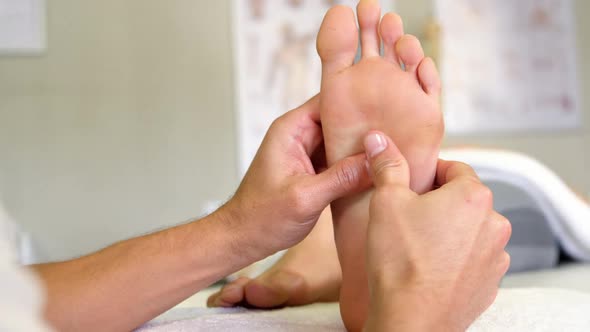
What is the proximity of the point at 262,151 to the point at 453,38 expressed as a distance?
7.77 feet

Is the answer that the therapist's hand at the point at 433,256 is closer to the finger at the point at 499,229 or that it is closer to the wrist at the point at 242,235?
the finger at the point at 499,229

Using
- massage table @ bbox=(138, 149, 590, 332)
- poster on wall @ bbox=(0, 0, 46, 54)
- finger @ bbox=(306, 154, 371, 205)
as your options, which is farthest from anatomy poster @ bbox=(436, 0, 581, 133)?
finger @ bbox=(306, 154, 371, 205)

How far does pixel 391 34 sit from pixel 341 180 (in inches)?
8.4

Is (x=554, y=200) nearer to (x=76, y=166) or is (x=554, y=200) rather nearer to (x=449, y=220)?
(x=449, y=220)

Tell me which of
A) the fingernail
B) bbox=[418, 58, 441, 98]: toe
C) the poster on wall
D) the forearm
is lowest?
the forearm

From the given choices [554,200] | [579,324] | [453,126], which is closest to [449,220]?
[579,324]

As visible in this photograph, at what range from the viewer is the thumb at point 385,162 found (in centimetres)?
61

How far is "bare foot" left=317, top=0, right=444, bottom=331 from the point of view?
701mm

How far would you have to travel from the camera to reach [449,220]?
557 mm

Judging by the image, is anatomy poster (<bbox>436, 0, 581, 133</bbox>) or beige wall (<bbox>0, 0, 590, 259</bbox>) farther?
anatomy poster (<bbox>436, 0, 581, 133</bbox>)

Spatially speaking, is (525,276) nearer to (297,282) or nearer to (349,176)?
(297,282)

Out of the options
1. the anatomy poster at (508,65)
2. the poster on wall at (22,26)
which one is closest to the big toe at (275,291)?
the poster on wall at (22,26)

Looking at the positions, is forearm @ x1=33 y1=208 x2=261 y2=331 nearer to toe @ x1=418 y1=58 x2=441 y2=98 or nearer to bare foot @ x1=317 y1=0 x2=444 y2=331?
bare foot @ x1=317 y1=0 x2=444 y2=331

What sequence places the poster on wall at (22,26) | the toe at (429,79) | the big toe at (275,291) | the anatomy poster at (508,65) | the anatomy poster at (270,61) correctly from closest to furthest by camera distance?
the toe at (429,79), the big toe at (275,291), the poster on wall at (22,26), the anatomy poster at (270,61), the anatomy poster at (508,65)
